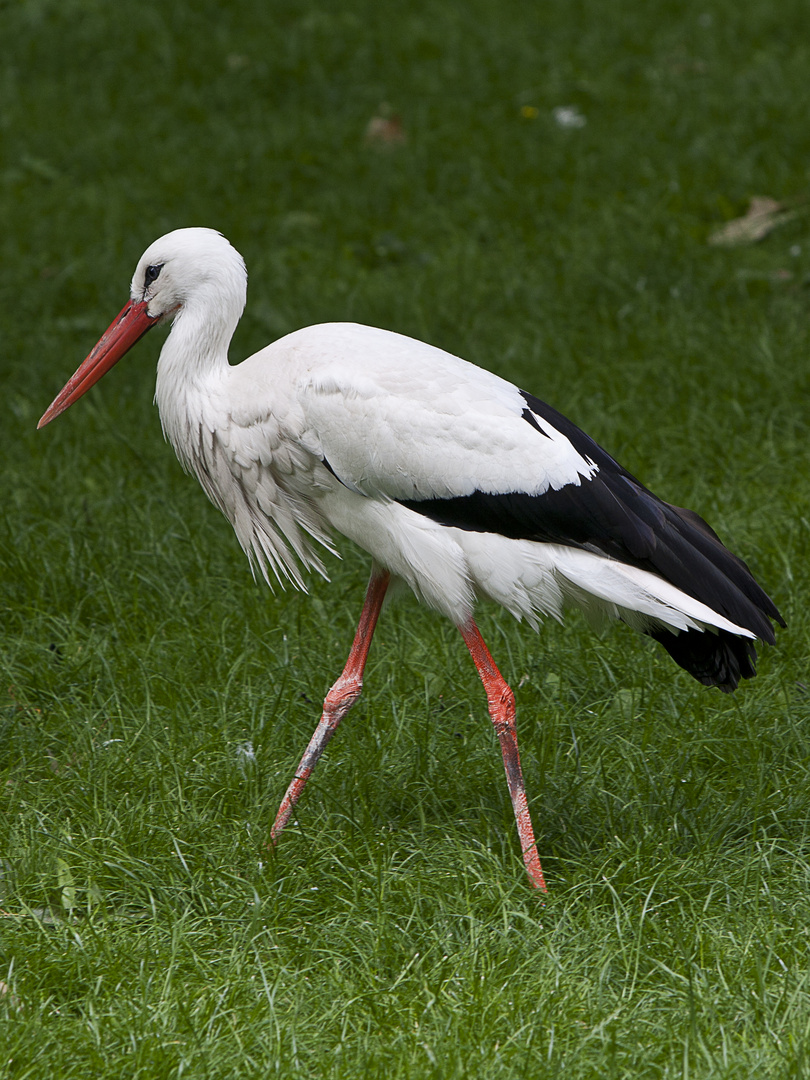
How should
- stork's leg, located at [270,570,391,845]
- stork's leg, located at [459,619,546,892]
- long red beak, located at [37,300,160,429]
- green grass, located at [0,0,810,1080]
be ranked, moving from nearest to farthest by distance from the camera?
green grass, located at [0,0,810,1080] < stork's leg, located at [459,619,546,892] < stork's leg, located at [270,570,391,845] < long red beak, located at [37,300,160,429]

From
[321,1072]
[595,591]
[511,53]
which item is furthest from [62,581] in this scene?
[511,53]

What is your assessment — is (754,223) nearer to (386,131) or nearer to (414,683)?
(386,131)

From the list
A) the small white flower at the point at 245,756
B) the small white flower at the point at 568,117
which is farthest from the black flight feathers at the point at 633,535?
the small white flower at the point at 568,117

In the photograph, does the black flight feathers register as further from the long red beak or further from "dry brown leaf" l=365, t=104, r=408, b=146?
"dry brown leaf" l=365, t=104, r=408, b=146

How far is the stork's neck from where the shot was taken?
306 centimetres

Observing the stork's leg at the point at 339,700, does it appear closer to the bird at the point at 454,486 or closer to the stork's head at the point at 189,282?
the bird at the point at 454,486

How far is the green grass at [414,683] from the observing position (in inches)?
93.0

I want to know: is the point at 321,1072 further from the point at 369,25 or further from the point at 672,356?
the point at 369,25

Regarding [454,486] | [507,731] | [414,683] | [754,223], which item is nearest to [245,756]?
[414,683]

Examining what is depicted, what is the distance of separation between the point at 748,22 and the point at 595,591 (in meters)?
7.53

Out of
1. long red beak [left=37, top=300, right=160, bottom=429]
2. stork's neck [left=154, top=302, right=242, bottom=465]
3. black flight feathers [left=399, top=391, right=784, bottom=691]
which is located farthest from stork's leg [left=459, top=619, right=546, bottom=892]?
long red beak [left=37, top=300, right=160, bottom=429]

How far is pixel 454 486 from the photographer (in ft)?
9.50

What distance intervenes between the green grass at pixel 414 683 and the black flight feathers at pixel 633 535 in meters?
0.39

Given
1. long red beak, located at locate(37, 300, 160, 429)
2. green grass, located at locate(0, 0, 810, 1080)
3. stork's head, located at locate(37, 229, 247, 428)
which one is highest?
stork's head, located at locate(37, 229, 247, 428)
